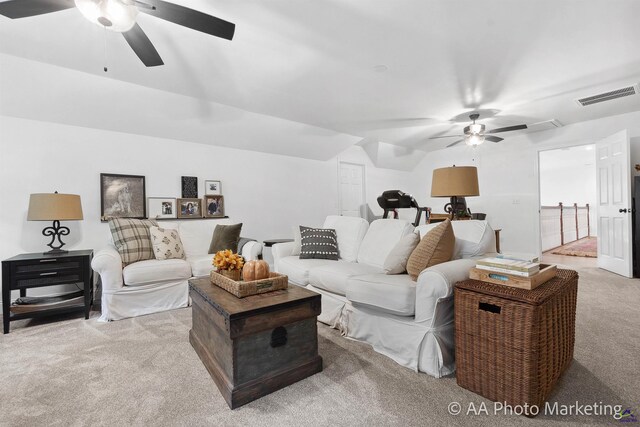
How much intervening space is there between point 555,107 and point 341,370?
4858 mm

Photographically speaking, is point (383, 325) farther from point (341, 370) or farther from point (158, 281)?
point (158, 281)

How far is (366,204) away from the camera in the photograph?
22.2 feet

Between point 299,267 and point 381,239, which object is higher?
point 381,239

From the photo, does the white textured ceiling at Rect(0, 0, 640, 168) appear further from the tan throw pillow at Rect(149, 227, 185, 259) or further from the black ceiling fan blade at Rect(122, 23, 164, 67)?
the tan throw pillow at Rect(149, 227, 185, 259)

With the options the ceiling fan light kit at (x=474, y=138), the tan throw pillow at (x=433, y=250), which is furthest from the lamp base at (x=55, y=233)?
the ceiling fan light kit at (x=474, y=138)

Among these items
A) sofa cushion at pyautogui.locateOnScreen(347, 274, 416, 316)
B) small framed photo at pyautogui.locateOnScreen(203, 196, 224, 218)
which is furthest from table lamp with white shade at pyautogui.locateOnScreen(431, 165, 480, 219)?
small framed photo at pyautogui.locateOnScreen(203, 196, 224, 218)

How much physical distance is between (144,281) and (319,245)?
1.79m

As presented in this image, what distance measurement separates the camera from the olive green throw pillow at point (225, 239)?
3.79 metres

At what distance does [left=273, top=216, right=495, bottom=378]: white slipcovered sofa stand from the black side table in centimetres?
199

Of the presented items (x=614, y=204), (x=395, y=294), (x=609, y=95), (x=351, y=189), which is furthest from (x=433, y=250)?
(x=351, y=189)

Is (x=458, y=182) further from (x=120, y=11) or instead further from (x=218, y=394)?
(x=120, y=11)

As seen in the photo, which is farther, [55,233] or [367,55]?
[55,233]

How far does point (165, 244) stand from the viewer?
11.1ft

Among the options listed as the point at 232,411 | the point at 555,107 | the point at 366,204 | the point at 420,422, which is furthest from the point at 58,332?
the point at 555,107
